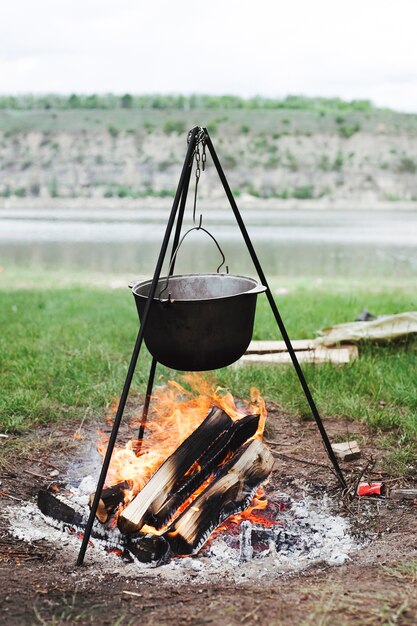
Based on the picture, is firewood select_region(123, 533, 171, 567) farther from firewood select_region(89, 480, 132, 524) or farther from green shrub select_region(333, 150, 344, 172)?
green shrub select_region(333, 150, 344, 172)

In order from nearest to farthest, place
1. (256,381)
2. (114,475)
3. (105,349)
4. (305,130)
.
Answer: (114,475), (256,381), (105,349), (305,130)

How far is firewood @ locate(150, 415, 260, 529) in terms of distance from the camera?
102 inches

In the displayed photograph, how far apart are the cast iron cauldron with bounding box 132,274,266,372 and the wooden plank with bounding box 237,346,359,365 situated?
198cm

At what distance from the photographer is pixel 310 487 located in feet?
10.2

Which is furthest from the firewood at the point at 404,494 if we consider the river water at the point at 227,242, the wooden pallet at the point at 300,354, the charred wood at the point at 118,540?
the river water at the point at 227,242

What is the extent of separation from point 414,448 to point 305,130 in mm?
31688

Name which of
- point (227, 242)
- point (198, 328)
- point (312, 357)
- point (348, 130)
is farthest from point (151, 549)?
point (348, 130)

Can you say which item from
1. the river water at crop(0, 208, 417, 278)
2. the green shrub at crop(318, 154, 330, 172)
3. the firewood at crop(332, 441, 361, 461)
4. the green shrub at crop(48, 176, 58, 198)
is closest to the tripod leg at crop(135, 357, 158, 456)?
the firewood at crop(332, 441, 361, 461)

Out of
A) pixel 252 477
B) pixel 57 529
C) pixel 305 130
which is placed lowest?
pixel 57 529

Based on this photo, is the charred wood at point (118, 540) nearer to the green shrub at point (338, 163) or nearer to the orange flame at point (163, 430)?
the orange flame at point (163, 430)

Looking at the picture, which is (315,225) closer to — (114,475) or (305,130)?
(305,130)

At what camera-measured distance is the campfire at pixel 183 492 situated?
2490mm

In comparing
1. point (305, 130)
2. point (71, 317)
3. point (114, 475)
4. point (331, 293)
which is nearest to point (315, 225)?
point (305, 130)

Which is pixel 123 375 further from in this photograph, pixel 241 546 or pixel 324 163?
pixel 324 163
